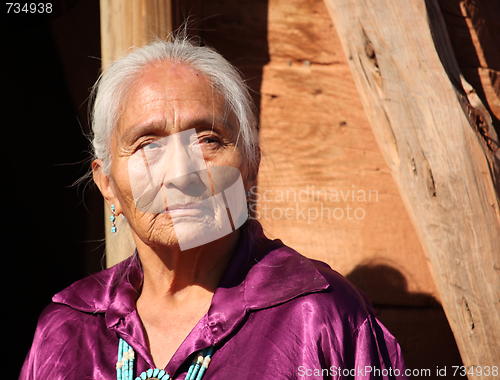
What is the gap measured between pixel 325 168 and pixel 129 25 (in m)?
1.19

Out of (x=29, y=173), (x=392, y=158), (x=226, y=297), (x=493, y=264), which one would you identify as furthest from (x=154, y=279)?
(x=29, y=173)

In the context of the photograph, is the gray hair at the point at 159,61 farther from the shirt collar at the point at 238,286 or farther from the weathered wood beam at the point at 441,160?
the weathered wood beam at the point at 441,160

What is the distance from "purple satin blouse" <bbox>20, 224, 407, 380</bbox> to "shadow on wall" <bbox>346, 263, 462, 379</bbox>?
691 mm

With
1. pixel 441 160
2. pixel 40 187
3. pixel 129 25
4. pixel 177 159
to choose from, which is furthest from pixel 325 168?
pixel 40 187

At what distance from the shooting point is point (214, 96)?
161 centimetres

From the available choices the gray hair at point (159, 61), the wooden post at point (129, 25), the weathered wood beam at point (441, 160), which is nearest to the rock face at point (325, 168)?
the wooden post at point (129, 25)

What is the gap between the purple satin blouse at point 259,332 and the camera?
55.9 inches

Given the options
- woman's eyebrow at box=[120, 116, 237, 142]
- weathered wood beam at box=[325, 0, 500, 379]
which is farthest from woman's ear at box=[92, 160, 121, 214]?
weathered wood beam at box=[325, 0, 500, 379]

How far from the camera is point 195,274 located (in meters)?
1.69

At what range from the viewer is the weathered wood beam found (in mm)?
1634

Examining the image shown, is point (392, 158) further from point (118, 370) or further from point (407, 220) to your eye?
point (118, 370)

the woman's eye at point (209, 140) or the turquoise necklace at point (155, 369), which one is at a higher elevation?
the woman's eye at point (209, 140)

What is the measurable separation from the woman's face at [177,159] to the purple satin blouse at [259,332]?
232mm

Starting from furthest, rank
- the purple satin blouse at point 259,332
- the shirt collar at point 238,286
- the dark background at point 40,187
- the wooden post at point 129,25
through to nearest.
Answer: the dark background at point 40,187 → the wooden post at point 129,25 → the shirt collar at point 238,286 → the purple satin blouse at point 259,332
